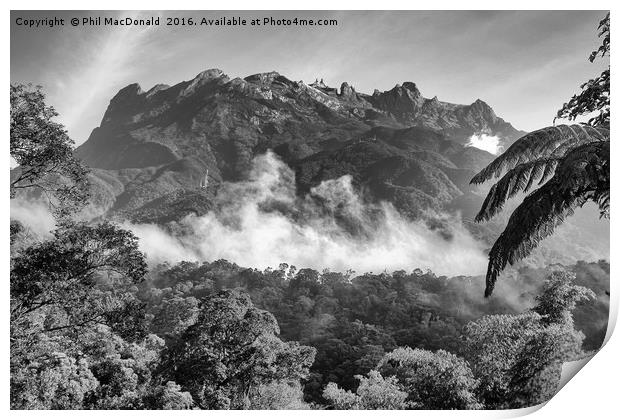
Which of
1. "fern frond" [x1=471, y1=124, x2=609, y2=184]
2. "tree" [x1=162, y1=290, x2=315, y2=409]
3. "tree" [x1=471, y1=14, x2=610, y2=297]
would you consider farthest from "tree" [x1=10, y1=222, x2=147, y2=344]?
→ "fern frond" [x1=471, y1=124, x2=609, y2=184]

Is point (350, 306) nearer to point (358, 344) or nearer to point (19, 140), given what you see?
point (358, 344)

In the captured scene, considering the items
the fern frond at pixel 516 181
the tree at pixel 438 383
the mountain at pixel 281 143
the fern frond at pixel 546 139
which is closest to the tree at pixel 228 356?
the tree at pixel 438 383

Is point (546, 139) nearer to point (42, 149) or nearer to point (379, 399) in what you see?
point (379, 399)

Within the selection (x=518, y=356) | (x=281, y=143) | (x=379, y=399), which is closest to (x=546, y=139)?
(x=518, y=356)

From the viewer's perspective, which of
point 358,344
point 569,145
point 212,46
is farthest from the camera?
point 358,344

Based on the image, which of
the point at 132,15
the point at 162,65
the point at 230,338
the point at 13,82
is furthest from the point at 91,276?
the point at 230,338

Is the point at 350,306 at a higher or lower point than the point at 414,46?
lower

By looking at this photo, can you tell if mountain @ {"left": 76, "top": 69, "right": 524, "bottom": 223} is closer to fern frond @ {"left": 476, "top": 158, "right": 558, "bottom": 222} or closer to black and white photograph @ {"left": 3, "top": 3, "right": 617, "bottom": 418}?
black and white photograph @ {"left": 3, "top": 3, "right": 617, "bottom": 418}
